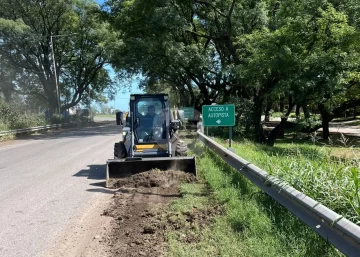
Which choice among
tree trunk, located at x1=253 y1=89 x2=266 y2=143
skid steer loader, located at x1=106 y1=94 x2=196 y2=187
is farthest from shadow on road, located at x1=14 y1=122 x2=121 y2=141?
skid steer loader, located at x1=106 y1=94 x2=196 y2=187

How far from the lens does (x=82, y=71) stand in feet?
152

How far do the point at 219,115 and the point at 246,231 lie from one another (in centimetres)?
665

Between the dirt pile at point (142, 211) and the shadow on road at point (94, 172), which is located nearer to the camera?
the dirt pile at point (142, 211)

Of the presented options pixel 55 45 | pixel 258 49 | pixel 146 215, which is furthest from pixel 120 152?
pixel 55 45

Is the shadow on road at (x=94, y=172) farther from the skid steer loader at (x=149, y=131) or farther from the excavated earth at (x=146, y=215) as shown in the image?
the excavated earth at (x=146, y=215)

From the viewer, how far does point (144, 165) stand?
9.09 metres

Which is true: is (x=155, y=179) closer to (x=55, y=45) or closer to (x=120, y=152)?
(x=120, y=152)

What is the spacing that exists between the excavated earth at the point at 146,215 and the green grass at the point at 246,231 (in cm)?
20

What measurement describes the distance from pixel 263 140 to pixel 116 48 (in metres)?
15.7

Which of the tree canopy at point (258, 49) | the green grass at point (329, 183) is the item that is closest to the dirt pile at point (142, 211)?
the green grass at point (329, 183)

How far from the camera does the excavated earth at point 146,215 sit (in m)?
4.66

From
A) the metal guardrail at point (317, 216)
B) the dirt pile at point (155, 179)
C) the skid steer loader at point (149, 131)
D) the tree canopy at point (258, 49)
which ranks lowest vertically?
the dirt pile at point (155, 179)

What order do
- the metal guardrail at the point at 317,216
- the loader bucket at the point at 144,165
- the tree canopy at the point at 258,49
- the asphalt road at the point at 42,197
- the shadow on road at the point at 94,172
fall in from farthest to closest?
the tree canopy at the point at 258,49 → the shadow on road at the point at 94,172 → the loader bucket at the point at 144,165 → the asphalt road at the point at 42,197 → the metal guardrail at the point at 317,216

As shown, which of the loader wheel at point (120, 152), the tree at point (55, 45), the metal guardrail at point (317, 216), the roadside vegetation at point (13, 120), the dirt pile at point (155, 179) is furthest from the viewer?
the tree at point (55, 45)
